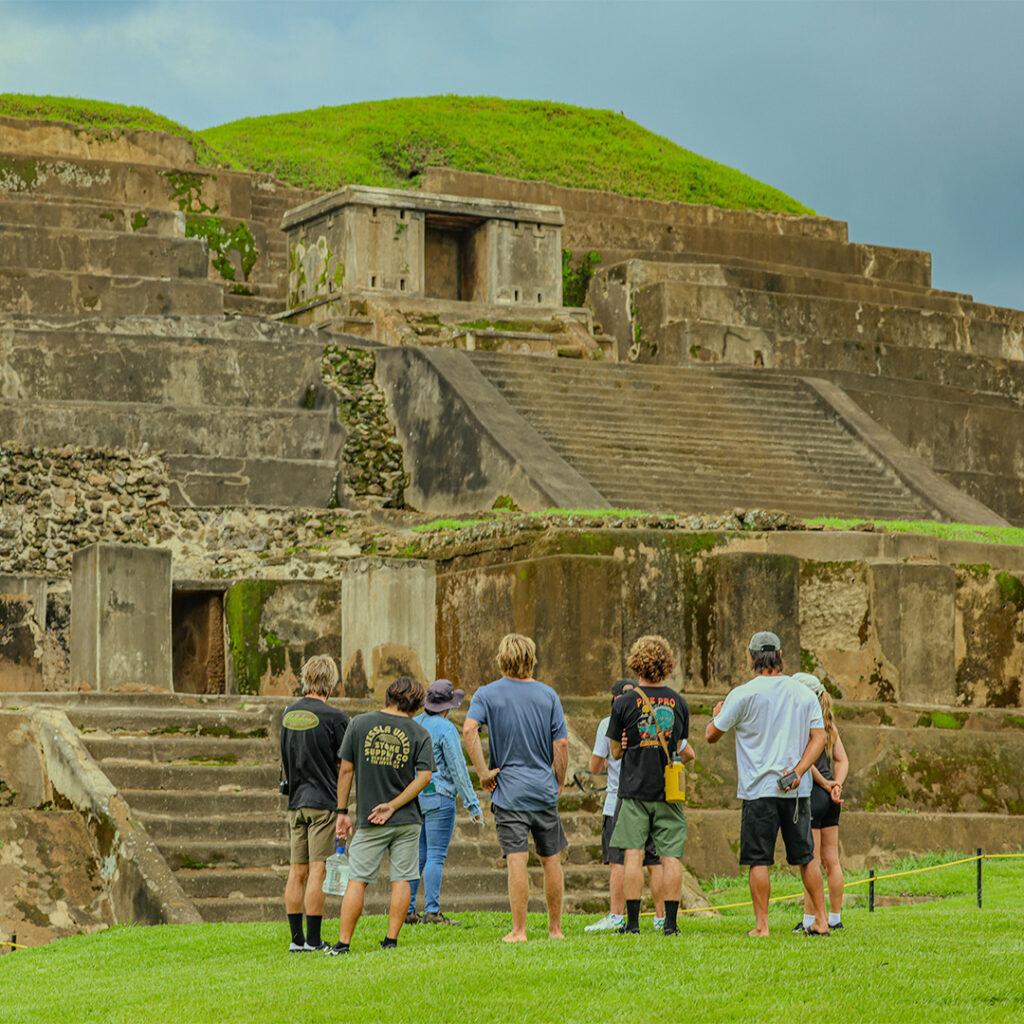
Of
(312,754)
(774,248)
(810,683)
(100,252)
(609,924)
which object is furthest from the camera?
(774,248)

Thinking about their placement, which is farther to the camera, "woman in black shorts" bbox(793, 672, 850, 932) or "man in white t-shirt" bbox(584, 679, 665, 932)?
"woman in black shorts" bbox(793, 672, 850, 932)

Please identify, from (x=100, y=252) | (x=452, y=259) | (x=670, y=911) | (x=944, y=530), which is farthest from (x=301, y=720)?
(x=452, y=259)

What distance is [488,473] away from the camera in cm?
1903

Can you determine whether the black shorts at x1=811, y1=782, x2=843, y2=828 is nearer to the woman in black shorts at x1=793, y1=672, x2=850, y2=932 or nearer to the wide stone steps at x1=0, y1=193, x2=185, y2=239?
the woman in black shorts at x1=793, y1=672, x2=850, y2=932

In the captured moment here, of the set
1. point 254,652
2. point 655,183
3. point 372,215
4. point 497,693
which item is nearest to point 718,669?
point 254,652

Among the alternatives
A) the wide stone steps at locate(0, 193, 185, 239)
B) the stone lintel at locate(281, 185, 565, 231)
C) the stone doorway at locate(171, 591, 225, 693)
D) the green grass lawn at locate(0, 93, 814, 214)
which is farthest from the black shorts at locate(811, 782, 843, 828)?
the green grass lawn at locate(0, 93, 814, 214)

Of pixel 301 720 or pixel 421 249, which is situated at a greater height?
pixel 421 249

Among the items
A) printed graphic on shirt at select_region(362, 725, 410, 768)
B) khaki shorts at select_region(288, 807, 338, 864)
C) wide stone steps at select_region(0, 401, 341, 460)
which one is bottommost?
khaki shorts at select_region(288, 807, 338, 864)

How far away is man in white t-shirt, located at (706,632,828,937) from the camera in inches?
292

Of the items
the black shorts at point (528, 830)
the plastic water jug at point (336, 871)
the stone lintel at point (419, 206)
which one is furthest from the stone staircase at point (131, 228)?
the black shorts at point (528, 830)

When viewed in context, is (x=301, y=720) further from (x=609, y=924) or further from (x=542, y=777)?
(x=609, y=924)

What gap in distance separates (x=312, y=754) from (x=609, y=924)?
1502mm

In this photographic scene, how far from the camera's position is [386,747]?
7.28 metres

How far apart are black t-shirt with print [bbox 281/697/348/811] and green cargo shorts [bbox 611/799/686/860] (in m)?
1.22
